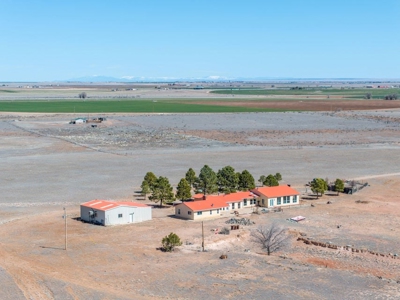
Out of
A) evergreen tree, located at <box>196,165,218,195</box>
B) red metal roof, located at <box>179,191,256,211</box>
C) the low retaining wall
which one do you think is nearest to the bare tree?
the low retaining wall

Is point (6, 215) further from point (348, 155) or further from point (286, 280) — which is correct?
point (348, 155)

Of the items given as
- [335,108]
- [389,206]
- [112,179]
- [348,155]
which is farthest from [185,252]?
[335,108]

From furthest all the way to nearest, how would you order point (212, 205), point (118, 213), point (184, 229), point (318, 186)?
point (318, 186) → point (212, 205) → point (118, 213) → point (184, 229)

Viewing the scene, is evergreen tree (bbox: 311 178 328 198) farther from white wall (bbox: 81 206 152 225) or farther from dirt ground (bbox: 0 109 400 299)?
white wall (bbox: 81 206 152 225)

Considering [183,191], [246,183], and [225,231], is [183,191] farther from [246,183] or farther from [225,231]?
[225,231]

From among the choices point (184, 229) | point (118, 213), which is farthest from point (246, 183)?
point (118, 213)

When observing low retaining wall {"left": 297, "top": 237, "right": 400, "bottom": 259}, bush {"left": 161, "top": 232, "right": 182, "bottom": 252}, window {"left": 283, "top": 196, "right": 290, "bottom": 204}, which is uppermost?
bush {"left": 161, "top": 232, "right": 182, "bottom": 252}
